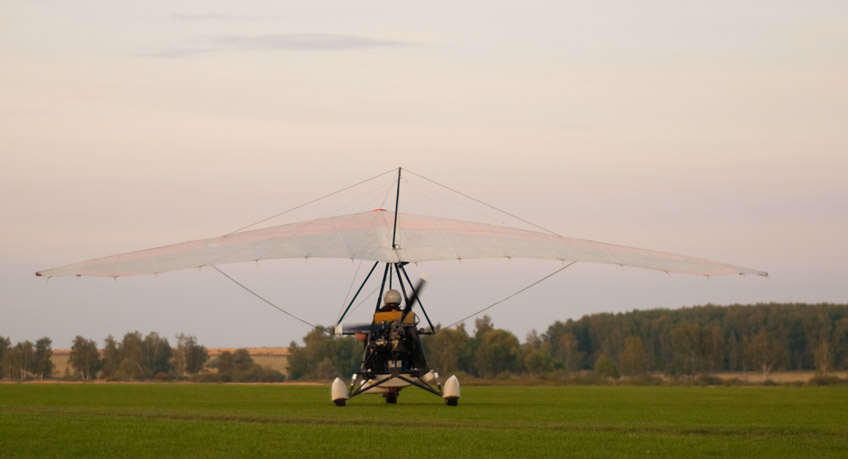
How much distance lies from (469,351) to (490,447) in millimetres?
69850

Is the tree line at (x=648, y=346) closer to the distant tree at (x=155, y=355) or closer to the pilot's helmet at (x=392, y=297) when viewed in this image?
the distant tree at (x=155, y=355)

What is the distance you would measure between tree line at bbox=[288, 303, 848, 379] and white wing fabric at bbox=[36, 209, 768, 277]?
143 ft

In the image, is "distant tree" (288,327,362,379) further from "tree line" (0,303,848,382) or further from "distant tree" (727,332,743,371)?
"distant tree" (727,332,743,371)

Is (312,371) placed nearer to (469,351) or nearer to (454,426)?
(469,351)

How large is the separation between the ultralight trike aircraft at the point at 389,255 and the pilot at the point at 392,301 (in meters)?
0.02

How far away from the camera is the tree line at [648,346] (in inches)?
3359

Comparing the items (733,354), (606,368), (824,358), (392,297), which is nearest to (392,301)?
(392,297)

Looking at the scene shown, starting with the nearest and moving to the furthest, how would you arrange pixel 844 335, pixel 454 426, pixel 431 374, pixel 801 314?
1. pixel 454 426
2. pixel 431 374
3. pixel 844 335
4. pixel 801 314

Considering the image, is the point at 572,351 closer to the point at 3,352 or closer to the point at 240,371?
the point at 240,371

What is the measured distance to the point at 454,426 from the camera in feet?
71.8

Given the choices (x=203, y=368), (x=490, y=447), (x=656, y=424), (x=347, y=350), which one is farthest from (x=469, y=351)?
(x=490, y=447)

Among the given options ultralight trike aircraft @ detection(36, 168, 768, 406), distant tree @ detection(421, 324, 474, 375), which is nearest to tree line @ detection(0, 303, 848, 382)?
distant tree @ detection(421, 324, 474, 375)

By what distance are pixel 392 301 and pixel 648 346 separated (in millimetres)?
85449

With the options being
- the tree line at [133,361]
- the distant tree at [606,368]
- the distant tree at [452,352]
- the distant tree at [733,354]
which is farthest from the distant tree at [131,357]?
the distant tree at [733,354]
